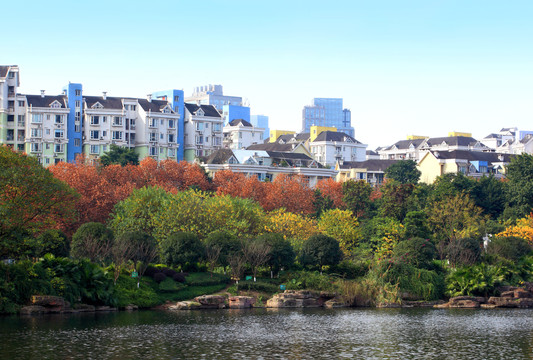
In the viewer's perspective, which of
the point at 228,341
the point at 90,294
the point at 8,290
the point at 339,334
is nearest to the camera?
the point at 228,341

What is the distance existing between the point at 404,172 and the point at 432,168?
6782 mm

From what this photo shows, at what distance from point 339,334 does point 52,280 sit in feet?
56.5

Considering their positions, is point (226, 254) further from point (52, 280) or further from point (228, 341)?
point (228, 341)

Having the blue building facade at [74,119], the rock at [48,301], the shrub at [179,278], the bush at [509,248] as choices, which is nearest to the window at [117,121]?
the blue building facade at [74,119]

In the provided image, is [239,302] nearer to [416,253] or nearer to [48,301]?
[48,301]

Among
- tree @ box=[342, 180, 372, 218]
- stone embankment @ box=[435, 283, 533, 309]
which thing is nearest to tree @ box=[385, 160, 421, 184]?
tree @ box=[342, 180, 372, 218]

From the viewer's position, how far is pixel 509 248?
63375mm

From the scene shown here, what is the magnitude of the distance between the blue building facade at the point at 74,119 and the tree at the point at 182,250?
216 ft

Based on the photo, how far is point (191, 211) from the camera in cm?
6178

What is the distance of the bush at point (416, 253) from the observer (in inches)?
A: 2277

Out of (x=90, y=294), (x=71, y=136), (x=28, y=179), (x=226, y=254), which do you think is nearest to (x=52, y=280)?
(x=90, y=294)

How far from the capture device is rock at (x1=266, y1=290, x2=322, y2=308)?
52.0 metres

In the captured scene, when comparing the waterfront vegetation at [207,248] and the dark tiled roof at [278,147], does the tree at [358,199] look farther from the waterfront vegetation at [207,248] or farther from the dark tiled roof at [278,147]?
the dark tiled roof at [278,147]

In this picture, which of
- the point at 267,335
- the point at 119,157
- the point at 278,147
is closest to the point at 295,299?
the point at 267,335
